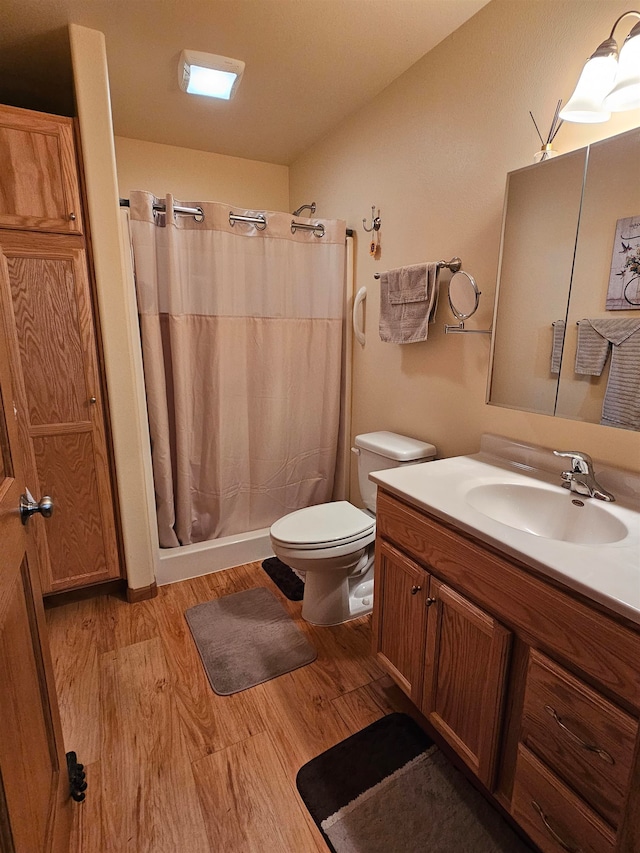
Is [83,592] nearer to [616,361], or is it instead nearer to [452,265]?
[452,265]

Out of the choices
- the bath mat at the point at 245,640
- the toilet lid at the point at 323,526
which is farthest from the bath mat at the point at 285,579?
the toilet lid at the point at 323,526

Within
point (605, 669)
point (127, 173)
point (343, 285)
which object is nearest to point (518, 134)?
point (343, 285)

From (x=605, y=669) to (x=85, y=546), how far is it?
1.98 meters

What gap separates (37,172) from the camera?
1.63 metres

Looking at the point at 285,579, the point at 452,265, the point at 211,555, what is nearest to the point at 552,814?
the point at 285,579

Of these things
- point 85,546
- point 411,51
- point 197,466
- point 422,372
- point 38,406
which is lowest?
point 85,546

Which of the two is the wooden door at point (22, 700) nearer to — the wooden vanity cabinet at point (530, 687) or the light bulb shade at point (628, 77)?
the wooden vanity cabinet at point (530, 687)

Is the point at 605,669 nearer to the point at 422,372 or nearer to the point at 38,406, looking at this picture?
the point at 422,372

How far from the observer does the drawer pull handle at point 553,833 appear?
0.86 meters

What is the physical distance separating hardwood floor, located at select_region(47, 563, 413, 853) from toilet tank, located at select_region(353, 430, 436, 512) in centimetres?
61

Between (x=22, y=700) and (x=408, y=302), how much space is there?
69.0 inches

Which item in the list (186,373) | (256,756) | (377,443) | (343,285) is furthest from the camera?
(343,285)

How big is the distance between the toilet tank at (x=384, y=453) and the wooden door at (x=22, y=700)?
45.9 inches

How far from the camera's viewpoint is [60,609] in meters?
2.02
